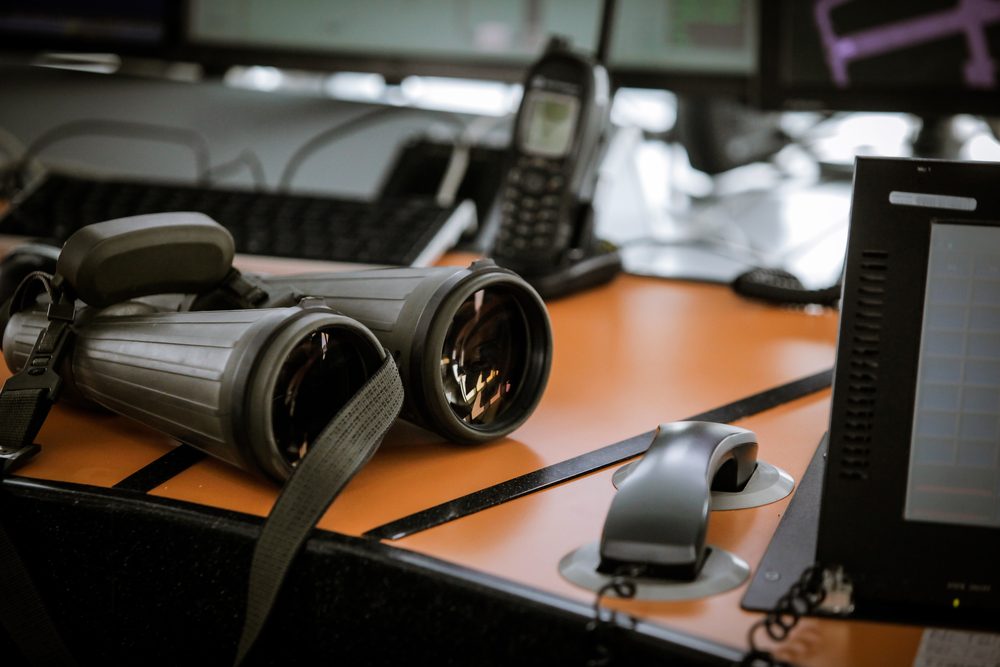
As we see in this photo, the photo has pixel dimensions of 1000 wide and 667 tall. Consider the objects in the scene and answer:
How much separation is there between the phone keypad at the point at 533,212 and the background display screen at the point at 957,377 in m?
0.47

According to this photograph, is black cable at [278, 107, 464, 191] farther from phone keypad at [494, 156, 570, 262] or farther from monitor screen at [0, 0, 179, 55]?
phone keypad at [494, 156, 570, 262]

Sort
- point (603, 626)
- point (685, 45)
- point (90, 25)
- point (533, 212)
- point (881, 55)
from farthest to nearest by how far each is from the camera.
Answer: point (90, 25) < point (685, 45) < point (881, 55) < point (533, 212) < point (603, 626)

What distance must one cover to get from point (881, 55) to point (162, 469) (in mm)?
823

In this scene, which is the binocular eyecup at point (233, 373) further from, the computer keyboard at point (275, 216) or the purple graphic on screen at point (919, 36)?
the purple graphic on screen at point (919, 36)

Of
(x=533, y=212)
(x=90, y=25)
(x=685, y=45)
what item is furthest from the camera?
(x=90, y=25)

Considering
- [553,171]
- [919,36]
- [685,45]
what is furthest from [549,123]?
[919,36]

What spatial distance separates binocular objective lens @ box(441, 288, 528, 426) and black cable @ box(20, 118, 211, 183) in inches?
31.4

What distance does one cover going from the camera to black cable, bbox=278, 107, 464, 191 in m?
1.26

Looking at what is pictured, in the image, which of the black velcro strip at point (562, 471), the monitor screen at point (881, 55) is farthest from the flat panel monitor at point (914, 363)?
the monitor screen at point (881, 55)

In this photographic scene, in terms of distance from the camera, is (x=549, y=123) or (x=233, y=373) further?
(x=549, y=123)

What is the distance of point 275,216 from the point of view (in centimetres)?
101

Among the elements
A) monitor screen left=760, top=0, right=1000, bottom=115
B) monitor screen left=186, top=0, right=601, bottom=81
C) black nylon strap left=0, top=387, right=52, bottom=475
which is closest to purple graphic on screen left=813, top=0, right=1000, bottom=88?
monitor screen left=760, top=0, right=1000, bottom=115

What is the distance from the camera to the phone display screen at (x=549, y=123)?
91 centimetres

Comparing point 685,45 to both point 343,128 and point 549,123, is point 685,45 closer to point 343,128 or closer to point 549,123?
point 549,123
